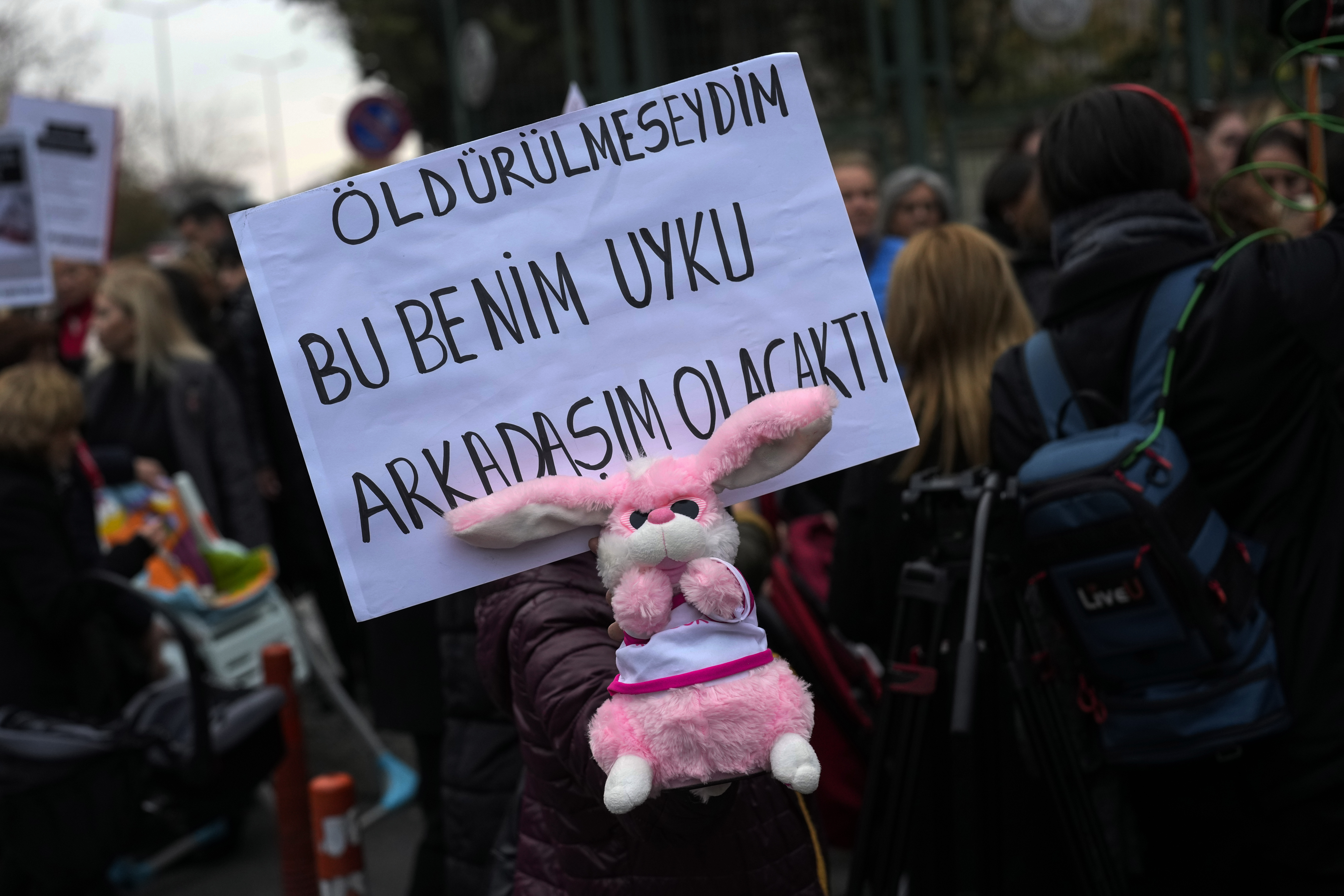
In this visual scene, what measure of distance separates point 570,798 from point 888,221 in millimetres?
3793

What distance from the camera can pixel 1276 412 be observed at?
2424 millimetres

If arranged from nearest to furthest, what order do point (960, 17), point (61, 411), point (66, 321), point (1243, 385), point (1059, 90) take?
point (1243, 385)
point (61, 411)
point (66, 321)
point (1059, 90)
point (960, 17)

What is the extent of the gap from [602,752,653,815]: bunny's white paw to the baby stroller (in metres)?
A: 2.40

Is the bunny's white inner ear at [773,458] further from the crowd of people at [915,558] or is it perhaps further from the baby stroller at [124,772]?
the baby stroller at [124,772]

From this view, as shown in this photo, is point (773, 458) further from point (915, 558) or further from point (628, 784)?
point (915, 558)

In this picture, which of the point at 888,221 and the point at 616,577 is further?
the point at 888,221

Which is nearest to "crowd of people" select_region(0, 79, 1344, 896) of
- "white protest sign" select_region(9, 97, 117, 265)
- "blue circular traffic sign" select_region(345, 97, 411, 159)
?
"white protest sign" select_region(9, 97, 117, 265)

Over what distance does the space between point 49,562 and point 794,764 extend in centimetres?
296

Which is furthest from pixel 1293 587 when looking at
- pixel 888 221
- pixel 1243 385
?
pixel 888 221

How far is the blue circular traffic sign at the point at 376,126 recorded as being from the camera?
11.9 metres

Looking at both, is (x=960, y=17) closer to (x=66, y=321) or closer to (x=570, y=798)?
(x=66, y=321)

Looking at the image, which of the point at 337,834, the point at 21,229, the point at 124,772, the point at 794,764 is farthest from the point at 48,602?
the point at 794,764

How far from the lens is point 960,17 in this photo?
11.7 meters

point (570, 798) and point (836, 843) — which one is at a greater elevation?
point (570, 798)
